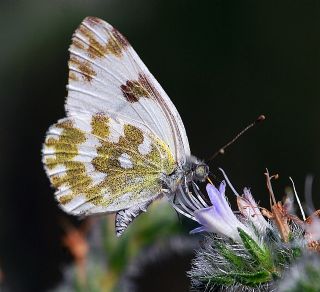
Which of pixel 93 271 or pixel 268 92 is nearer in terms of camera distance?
pixel 93 271

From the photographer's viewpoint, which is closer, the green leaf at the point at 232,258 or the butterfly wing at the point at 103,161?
the green leaf at the point at 232,258

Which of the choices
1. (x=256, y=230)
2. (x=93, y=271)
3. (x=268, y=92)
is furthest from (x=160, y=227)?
(x=268, y=92)

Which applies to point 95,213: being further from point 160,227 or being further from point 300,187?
point 300,187

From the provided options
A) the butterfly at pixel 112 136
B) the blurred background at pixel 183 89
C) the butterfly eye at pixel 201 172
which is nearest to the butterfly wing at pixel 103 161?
the butterfly at pixel 112 136

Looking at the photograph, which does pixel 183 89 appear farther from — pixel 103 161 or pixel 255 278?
pixel 255 278

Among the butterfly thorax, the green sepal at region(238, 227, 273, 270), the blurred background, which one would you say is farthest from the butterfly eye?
the blurred background

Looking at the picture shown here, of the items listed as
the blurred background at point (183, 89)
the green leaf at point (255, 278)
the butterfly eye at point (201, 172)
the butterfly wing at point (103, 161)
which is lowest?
the blurred background at point (183, 89)

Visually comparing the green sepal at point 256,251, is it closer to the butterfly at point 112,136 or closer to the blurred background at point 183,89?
the butterfly at point 112,136
